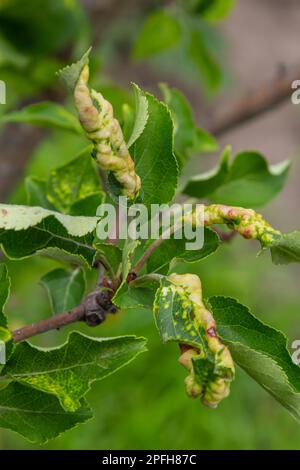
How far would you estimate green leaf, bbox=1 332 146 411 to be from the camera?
1.82 feet

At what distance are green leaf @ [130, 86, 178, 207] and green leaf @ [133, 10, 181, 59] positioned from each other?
68 centimetres

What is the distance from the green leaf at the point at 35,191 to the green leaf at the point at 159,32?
52cm

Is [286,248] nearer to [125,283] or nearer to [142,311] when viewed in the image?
[125,283]

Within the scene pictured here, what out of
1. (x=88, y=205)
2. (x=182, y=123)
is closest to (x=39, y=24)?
(x=182, y=123)

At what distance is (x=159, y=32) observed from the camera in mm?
1229

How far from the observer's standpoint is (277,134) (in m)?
3.56

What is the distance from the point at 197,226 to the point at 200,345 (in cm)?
10

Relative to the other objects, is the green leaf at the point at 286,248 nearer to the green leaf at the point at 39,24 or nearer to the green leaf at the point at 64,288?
the green leaf at the point at 64,288

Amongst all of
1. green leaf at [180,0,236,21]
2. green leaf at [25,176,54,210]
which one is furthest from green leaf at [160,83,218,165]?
green leaf at [180,0,236,21]

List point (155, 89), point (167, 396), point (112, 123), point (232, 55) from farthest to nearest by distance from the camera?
point (232, 55)
point (155, 89)
point (167, 396)
point (112, 123)

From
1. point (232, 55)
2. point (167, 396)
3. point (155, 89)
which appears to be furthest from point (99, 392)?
point (232, 55)
